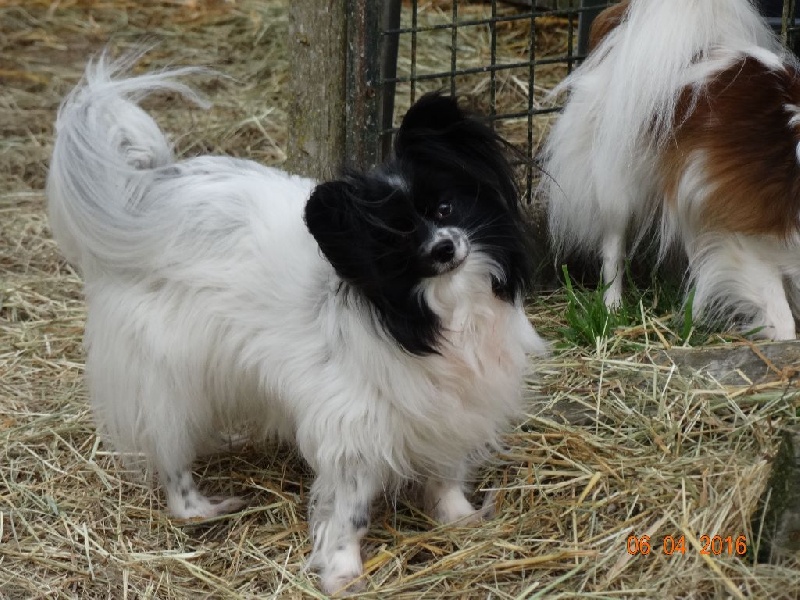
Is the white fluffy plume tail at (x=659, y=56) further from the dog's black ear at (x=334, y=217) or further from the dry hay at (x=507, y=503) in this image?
the dog's black ear at (x=334, y=217)

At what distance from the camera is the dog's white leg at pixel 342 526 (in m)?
3.20

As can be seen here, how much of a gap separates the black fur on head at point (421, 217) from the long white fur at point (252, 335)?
0.07m

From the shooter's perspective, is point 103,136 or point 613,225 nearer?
point 103,136

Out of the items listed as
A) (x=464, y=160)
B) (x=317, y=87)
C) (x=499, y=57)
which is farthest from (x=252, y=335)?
(x=499, y=57)

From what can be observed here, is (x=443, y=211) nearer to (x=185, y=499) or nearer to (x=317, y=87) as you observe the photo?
(x=185, y=499)

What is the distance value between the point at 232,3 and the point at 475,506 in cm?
587

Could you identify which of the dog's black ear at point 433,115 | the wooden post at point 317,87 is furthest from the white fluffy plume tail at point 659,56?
the dog's black ear at point 433,115

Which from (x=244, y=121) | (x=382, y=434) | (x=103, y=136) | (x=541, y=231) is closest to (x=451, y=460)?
(x=382, y=434)

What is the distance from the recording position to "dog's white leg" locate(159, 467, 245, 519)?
3566 millimetres

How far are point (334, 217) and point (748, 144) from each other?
5.92 feet

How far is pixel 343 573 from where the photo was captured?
10.6 feet

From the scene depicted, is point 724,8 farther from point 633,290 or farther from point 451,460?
point 451,460

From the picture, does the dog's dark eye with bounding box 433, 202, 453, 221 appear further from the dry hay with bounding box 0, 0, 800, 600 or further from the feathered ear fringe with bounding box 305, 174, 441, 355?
the dry hay with bounding box 0, 0, 800, 600

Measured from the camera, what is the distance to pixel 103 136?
3328 mm
